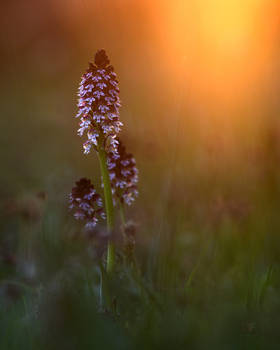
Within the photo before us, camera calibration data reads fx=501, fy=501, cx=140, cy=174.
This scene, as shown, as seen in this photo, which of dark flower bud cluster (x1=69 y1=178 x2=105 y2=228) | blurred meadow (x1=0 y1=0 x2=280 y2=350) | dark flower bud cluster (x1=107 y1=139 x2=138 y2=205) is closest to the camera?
blurred meadow (x1=0 y1=0 x2=280 y2=350)

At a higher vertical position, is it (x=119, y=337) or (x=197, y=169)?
(x=197, y=169)

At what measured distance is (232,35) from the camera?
29.7 ft

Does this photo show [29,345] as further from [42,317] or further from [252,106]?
[252,106]

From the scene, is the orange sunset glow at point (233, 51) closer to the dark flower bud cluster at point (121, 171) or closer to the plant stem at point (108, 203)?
the dark flower bud cluster at point (121, 171)

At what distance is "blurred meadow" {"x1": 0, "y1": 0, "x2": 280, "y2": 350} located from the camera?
190cm

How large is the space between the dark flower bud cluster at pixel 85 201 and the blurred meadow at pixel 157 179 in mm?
131

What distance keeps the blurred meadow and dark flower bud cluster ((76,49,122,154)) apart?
0.54m

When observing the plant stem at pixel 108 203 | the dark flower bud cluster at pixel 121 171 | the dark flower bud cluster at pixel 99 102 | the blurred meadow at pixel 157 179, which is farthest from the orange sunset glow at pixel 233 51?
the plant stem at pixel 108 203

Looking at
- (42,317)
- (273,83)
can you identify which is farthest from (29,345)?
(273,83)

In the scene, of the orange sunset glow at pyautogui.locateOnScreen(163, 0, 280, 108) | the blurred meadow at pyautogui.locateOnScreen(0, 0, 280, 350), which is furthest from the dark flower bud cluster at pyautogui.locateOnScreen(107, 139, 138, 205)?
the orange sunset glow at pyautogui.locateOnScreen(163, 0, 280, 108)

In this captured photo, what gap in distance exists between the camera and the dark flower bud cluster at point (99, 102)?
2.77 meters

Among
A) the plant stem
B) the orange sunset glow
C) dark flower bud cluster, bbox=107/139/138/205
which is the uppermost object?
the orange sunset glow

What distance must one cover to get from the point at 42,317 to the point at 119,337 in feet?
1.07

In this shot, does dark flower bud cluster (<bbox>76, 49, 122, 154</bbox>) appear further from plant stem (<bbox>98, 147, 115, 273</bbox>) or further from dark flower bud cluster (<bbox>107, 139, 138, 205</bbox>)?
dark flower bud cluster (<bbox>107, 139, 138, 205</bbox>)
